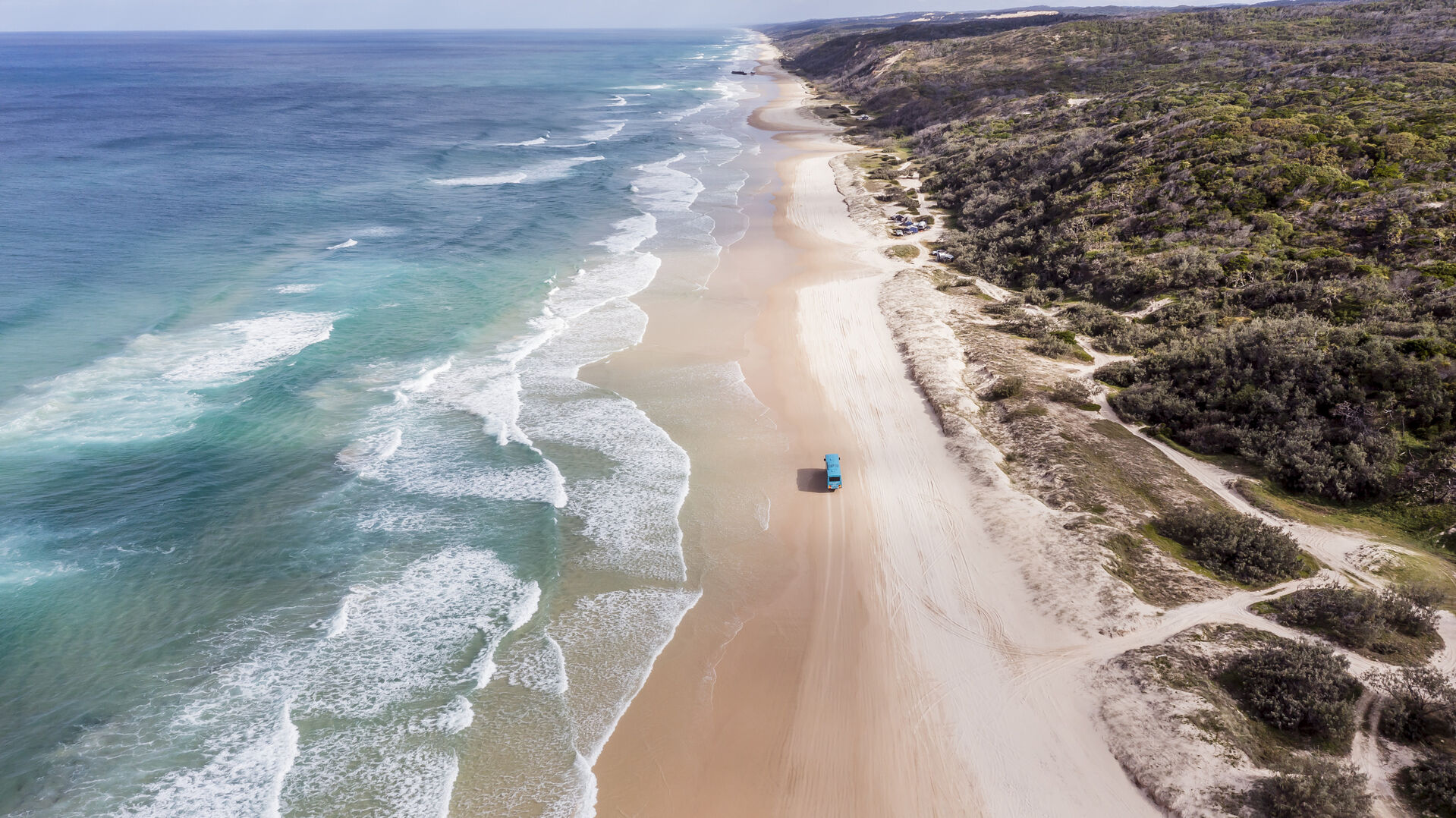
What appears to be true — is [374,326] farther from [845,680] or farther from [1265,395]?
[1265,395]

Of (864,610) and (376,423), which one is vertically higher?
(376,423)

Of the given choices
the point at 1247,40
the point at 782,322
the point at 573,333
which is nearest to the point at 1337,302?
the point at 782,322

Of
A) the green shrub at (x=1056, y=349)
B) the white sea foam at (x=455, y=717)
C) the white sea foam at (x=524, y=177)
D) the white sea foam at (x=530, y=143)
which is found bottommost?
the white sea foam at (x=455, y=717)

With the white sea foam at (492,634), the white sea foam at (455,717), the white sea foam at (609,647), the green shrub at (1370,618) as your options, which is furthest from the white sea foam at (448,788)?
the green shrub at (1370,618)

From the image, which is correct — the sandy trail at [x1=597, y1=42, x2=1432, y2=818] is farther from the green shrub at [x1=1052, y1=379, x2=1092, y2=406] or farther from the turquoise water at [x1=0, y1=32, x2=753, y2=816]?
the green shrub at [x1=1052, y1=379, x2=1092, y2=406]

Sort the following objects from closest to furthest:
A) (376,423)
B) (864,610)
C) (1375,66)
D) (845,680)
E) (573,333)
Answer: (845,680) → (864,610) → (376,423) → (573,333) → (1375,66)

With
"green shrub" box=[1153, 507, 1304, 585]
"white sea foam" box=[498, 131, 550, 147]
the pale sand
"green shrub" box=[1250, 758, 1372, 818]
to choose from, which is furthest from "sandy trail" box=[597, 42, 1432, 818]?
"white sea foam" box=[498, 131, 550, 147]

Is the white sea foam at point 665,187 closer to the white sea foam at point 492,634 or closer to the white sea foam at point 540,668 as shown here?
the white sea foam at point 492,634
